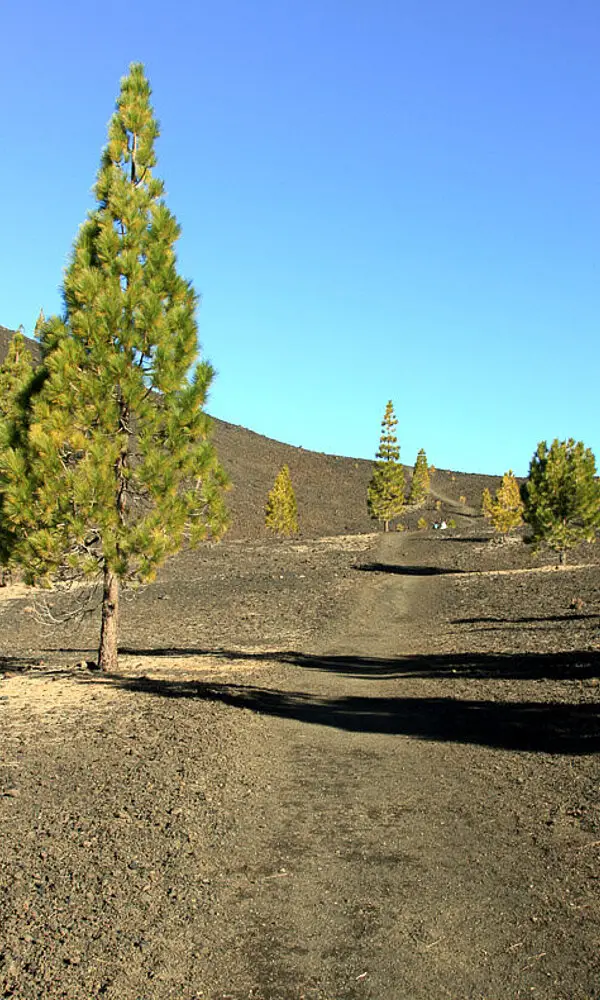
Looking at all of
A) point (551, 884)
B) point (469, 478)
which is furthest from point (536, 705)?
point (469, 478)

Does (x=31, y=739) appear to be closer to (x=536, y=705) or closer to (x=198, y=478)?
(x=198, y=478)

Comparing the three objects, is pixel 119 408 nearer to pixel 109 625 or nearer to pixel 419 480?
pixel 109 625

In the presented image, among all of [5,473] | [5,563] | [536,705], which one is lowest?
[536,705]

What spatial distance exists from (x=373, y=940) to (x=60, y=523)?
1075cm

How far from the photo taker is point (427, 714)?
12297mm

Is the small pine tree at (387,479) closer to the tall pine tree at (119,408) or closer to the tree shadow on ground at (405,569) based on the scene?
the tree shadow on ground at (405,569)

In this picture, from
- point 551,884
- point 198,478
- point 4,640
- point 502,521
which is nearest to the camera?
point 551,884

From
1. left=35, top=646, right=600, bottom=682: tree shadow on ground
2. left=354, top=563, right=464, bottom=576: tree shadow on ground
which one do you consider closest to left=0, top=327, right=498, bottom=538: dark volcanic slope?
left=354, top=563, right=464, bottom=576: tree shadow on ground

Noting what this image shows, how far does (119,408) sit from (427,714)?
7.96 meters

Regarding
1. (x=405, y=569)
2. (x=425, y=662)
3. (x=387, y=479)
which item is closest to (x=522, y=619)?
(x=425, y=662)

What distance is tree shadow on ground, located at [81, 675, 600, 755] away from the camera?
1027cm

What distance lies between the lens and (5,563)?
1425 centimetres

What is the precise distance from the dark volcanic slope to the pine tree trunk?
65718mm

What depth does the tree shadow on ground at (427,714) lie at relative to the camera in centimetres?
1027
